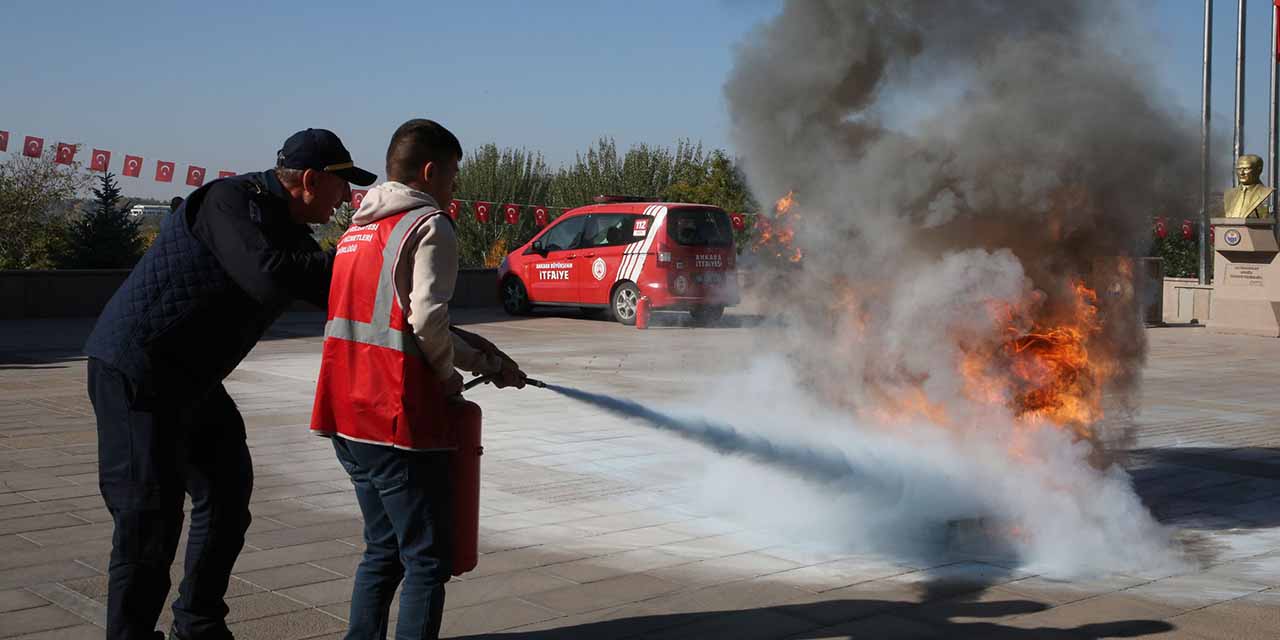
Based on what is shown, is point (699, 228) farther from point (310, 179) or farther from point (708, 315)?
point (310, 179)

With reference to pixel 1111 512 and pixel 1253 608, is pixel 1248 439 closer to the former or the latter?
pixel 1111 512

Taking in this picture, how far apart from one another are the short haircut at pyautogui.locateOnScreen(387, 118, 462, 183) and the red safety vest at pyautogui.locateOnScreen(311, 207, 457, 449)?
0.16 m

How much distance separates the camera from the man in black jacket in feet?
11.8

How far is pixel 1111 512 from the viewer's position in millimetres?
5547

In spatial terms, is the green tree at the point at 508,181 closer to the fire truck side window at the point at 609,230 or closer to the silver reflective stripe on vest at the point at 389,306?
the fire truck side window at the point at 609,230

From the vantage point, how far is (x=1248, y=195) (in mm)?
19750

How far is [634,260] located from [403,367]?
15.4 m

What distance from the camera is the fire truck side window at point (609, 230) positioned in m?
19.1

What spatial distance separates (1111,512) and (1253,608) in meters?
0.92

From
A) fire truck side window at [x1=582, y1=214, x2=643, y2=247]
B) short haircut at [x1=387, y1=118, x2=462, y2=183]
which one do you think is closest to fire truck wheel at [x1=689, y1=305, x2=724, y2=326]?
fire truck side window at [x1=582, y1=214, x2=643, y2=247]

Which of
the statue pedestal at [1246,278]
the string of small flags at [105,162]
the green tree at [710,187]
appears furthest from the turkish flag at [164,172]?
the statue pedestal at [1246,278]

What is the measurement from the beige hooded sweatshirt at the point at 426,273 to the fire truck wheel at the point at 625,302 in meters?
15.3

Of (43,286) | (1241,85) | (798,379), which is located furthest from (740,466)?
(1241,85)

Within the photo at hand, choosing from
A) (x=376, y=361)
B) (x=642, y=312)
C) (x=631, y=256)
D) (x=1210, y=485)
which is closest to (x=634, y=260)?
(x=631, y=256)
